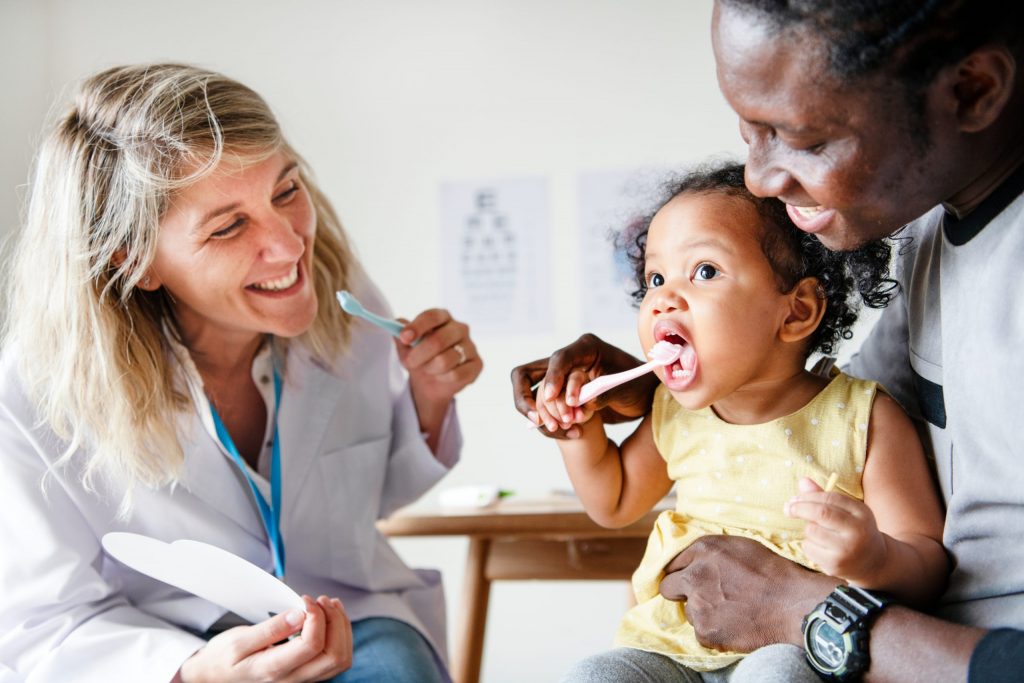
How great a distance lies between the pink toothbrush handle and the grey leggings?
285 mm

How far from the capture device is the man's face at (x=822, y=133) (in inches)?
33.7

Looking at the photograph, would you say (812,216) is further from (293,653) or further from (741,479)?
(293,653)

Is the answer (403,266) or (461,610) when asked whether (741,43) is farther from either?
(403,266)

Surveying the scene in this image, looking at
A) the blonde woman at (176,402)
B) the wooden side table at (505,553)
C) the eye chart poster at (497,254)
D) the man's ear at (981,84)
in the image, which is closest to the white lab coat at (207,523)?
the blonde woman at (176,402)

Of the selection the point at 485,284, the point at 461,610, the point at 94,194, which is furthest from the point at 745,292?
the point at 485,284

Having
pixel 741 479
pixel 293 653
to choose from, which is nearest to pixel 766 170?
pixel 741 479

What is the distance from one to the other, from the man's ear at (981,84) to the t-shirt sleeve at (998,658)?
0.45m

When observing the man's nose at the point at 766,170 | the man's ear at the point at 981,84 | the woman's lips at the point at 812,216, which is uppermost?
the man's ear at the point at 981,84

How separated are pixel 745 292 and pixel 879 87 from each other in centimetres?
33

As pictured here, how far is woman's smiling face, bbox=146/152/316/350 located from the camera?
1533 mm

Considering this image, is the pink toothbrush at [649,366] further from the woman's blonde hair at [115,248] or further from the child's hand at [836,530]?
the woman's blonde hair at [115,248]

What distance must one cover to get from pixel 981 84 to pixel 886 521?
0.47 metres

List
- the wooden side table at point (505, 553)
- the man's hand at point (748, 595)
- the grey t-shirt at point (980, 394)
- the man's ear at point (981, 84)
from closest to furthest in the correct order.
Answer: the man's ear at point (981, 84), the grey t-shirt at point (980, 394), the man's hand at point (748, 595), the wooden side table at point (505, 553)

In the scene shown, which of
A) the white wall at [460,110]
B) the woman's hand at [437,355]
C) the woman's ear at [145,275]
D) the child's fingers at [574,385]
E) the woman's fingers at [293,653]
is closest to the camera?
the child's fingers at [574,385]
